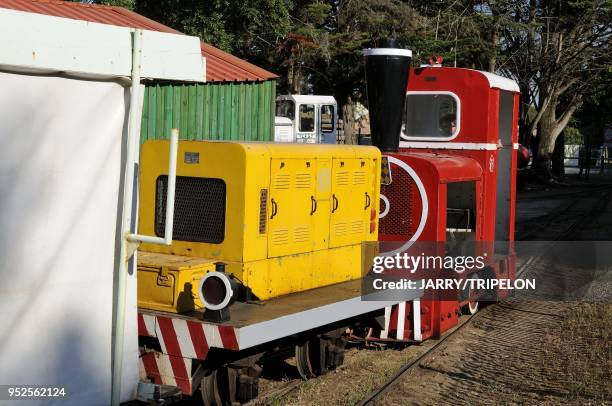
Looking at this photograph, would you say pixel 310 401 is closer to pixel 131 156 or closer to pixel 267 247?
pixel 267 247

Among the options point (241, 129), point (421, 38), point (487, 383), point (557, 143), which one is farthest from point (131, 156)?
point (557, 143)

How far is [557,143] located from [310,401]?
41206 millimetres

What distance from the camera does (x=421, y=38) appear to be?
97.1ft

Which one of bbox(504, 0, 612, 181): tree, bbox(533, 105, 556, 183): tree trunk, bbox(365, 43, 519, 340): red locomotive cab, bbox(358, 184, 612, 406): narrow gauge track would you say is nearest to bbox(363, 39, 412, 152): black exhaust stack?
bbox(365, 43, 519, 340): red locomotive cab

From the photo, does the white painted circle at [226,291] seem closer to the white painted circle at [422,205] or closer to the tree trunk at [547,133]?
the white painted circle at [422,205]

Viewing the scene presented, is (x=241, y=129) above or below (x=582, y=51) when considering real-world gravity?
below

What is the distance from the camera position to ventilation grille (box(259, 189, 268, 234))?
6.99 meters

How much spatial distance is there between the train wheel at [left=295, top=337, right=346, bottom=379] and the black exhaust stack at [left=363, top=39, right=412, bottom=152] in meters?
2.63

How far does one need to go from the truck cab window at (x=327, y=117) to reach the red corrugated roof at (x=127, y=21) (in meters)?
11.2

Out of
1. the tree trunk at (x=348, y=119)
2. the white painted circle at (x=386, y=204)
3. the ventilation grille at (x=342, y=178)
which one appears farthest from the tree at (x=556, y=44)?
the ventilation grille at (x=342, y=178)

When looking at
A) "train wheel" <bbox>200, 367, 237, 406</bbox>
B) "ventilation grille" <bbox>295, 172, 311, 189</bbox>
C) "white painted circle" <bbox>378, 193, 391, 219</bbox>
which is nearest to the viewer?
"train wheel" <bbox>200, 367, 237, 406</bbox>

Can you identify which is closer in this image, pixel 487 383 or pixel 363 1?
pixel 487 383

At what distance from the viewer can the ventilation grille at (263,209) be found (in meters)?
6.99

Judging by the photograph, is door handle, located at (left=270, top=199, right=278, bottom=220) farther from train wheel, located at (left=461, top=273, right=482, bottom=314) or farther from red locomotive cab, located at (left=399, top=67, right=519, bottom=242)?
train wheel, located at (left=461, top=273, right=482, bottom=314)
